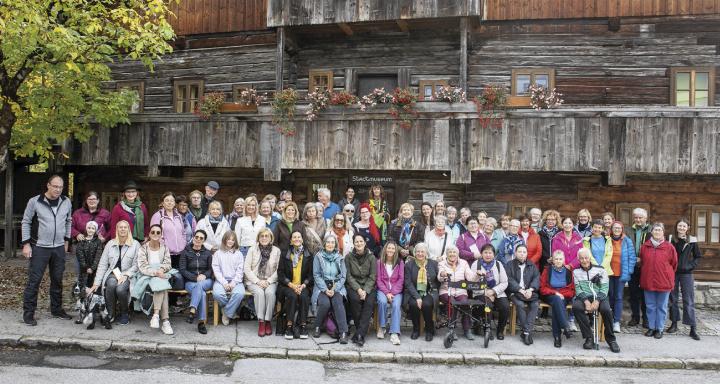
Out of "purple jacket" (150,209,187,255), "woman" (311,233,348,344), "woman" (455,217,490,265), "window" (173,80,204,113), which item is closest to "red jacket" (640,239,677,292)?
"woman" (455,217,490,265)

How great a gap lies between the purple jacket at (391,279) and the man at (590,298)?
2.90 metres

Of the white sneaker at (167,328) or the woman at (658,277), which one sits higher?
the woman at (658,277)

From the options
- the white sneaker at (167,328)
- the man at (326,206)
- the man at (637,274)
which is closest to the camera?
the white sneaker at (167,328)

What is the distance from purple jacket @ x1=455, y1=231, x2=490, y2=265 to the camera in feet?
30.9

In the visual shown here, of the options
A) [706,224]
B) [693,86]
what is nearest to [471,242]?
[706,224]

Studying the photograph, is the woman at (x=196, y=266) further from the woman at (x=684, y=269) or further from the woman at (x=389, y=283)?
the woman at (x=684, y=269)

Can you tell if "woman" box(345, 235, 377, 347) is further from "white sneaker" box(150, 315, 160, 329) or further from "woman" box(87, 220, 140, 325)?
"woman" box(87, 220, 140, 325)

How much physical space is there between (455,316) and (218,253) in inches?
164

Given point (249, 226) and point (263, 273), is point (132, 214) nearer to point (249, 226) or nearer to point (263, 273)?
point (249, 226)

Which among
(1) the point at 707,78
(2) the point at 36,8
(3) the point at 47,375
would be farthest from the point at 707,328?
(2) the point at 36,8

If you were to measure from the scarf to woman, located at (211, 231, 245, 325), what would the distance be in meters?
1.95

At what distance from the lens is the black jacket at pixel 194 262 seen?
29.7ft

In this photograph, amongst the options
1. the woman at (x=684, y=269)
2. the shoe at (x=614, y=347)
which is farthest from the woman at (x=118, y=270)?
the woman at (x=684, y=269)

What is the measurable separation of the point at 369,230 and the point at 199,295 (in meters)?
3.24
